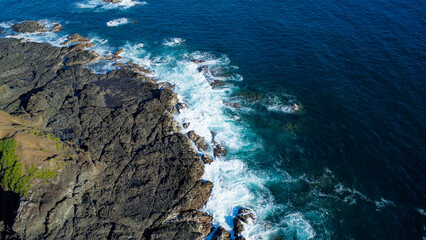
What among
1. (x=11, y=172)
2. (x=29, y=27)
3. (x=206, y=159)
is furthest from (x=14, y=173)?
(x=29, y=27)

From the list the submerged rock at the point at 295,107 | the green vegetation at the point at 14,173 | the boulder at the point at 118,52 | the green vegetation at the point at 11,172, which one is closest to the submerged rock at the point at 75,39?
the boulder at the point at 118,52

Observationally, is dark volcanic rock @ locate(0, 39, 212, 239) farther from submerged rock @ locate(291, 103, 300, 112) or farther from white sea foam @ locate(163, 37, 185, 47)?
submerged rock @ locate(291, 103, 300, 112)

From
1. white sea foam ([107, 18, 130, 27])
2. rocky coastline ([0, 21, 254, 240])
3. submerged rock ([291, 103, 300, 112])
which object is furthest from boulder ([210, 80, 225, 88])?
white sea foam ([107, 18, 130, 27])

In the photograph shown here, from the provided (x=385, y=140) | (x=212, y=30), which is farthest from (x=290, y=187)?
(x=212, y=30)

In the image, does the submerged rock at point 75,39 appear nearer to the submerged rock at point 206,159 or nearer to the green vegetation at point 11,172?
the green vegetation at point 11,172

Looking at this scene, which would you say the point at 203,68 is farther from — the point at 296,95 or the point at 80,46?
the point at 80,46

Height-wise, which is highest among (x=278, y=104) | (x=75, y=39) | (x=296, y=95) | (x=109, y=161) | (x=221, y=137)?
(x=75, y=39)
